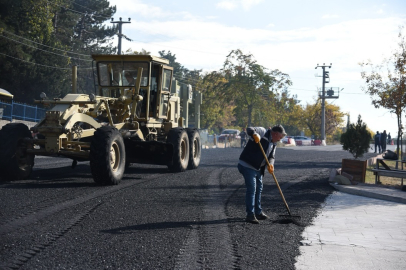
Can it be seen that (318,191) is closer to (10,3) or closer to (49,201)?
(49,201)

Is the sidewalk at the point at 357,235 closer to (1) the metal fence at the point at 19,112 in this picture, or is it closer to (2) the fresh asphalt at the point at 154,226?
(2) the fresh asphalt at the point at 154,226

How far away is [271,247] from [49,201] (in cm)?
441

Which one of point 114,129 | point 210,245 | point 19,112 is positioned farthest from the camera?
point 19,112

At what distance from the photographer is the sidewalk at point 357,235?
617 cm

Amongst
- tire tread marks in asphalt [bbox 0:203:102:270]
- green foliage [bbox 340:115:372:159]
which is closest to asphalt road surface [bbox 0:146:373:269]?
tire tread marks in asphalt [bbox 0:203:102:270]

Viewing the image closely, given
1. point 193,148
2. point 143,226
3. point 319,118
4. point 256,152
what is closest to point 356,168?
point 193,148

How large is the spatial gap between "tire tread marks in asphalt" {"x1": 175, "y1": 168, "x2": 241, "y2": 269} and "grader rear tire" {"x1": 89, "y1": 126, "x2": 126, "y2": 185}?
8.83 feet

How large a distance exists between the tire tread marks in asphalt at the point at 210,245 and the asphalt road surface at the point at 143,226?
0.04 ft

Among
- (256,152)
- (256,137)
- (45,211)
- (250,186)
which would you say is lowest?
(45,211)

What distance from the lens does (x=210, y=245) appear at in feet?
21.5

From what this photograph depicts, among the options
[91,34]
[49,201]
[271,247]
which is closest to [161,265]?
[271,247]

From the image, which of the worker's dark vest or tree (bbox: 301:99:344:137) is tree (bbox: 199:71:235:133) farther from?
the worker's dark vest

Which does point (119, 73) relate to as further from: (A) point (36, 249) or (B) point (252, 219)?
(A) point (36, 249)

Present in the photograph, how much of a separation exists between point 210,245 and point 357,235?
2.45 m
